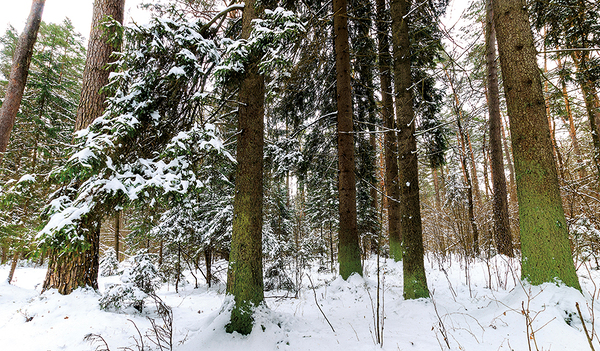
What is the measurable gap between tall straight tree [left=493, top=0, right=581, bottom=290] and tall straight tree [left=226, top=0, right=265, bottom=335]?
11.0ft

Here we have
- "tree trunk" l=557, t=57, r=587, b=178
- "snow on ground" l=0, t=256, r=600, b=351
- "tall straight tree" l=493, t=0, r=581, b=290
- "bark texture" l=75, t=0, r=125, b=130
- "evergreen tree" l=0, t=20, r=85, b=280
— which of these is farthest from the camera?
"evergreen tree" l=0, t=20, r=85, b=280

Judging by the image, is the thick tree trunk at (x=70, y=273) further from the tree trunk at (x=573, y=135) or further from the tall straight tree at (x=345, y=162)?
the tree trunk at (x=573, y=135)

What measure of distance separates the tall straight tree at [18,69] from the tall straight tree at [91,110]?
7.54ft

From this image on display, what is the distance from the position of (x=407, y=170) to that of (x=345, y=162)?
1886 millimetres

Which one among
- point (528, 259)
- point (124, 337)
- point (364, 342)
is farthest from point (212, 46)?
point (528, 259)

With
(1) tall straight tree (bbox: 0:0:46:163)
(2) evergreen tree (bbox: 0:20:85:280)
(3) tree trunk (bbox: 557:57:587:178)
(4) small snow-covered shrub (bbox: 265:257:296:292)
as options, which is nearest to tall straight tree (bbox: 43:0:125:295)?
(1) tall straight tree (bbox: 0:0:46:163)

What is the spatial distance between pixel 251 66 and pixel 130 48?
5.83ft

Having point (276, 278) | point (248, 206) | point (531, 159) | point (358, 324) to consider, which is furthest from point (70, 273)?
point (531, 159)

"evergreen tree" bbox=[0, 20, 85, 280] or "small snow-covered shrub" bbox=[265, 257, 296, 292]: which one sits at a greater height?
"evergreen tree" bbox=[0, 20, 85, 280]

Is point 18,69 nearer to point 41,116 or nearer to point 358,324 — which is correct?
point 41,116

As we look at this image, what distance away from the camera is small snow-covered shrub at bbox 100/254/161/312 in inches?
159

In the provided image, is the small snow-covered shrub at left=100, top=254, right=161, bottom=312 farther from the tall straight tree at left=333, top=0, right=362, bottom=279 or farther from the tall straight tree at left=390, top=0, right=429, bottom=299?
the tall straight tree at left=390, top=0, right=429, bottom=299

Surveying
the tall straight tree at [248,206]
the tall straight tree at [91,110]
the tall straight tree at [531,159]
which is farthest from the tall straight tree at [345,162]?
the tall straight tree at [91,110]

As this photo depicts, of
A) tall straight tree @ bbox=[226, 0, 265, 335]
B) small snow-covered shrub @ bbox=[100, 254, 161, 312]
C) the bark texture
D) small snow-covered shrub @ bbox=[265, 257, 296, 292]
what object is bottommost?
small snow-covered shrub @ bbox=[265, 257, 296, 292]
